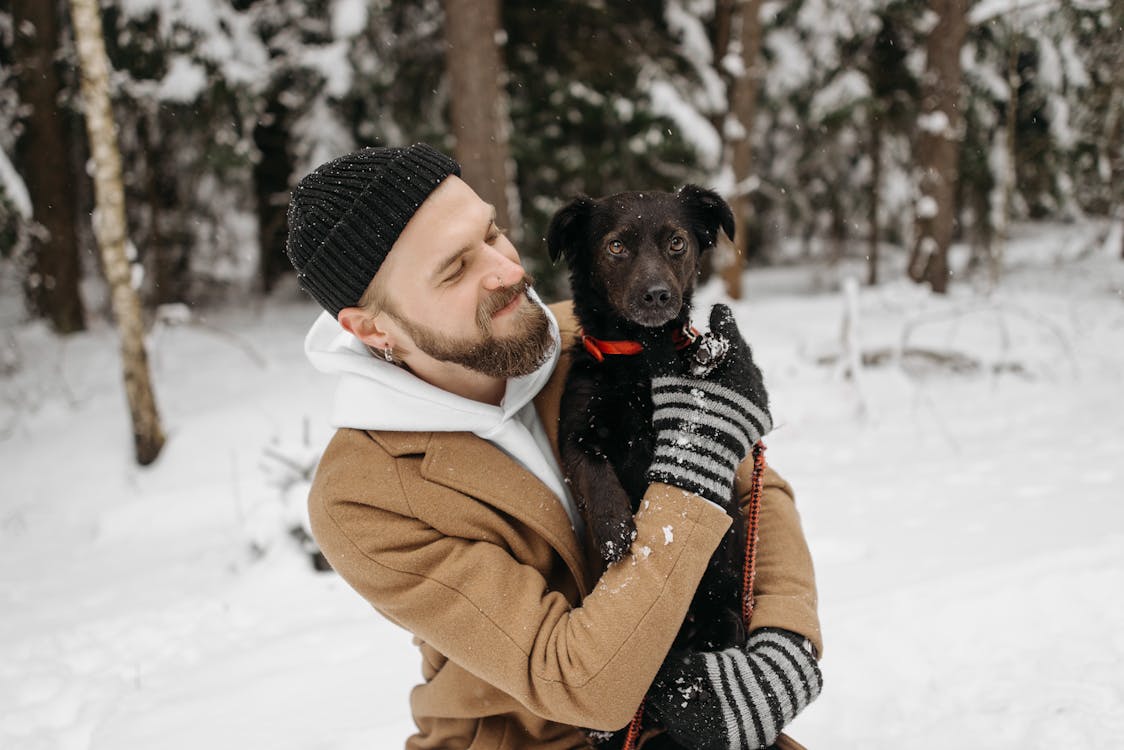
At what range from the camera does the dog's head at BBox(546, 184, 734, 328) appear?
208 centimetres

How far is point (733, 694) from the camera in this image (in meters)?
1.47

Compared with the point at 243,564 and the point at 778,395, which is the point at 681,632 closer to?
the point at 243,564

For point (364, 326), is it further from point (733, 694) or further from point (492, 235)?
point (733, 694)

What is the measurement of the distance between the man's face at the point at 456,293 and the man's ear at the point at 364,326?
45 mm

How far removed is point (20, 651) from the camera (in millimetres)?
3543

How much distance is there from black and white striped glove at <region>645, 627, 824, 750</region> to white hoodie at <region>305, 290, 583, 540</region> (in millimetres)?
408

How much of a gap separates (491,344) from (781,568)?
840 millimetres

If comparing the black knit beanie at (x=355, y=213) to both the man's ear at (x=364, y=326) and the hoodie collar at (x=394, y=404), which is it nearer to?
the man's ear at (x=364, y=326)

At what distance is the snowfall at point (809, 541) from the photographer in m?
2.54

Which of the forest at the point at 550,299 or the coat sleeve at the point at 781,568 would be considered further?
the forest at the point at 550,299

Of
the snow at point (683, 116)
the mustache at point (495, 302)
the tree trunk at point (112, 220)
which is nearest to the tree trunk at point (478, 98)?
the tree trunk at point (112, 220)

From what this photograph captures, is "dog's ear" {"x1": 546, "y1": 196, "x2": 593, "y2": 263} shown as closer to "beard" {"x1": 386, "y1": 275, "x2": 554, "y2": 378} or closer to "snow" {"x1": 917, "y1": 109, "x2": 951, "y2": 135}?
"beard" {"x1": 386, "y1": 275, "x2": 554, "y2": 378}

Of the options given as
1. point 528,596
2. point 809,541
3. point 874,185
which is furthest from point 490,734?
point 874,185

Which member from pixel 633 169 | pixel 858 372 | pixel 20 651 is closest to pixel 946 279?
pixel 633 169
